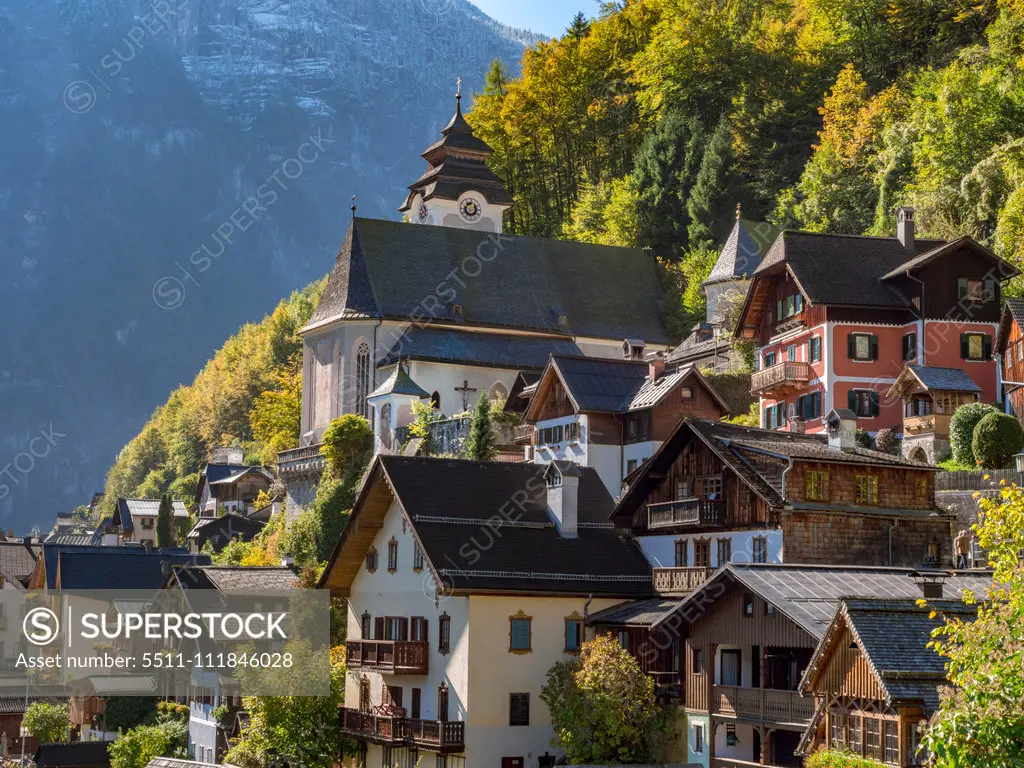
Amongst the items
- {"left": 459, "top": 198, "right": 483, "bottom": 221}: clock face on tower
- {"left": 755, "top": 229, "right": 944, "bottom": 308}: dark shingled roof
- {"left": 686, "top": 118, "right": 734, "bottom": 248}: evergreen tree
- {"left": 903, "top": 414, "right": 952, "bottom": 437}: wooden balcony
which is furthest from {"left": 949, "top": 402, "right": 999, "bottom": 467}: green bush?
{"left": 459, "top": 198, "right": 483, "bottom": 221}: clock face on tower

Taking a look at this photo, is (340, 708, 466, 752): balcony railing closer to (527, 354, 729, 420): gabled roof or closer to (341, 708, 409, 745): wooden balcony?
(341, 708, 409, 745): wooden balcony

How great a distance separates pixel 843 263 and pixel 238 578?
26816mm

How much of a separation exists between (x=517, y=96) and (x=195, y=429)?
59.7 metres

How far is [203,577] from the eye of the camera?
63375 mm

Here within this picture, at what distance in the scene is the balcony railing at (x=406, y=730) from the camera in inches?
1762

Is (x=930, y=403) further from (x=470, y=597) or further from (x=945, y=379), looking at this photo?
(x=470, y=597)

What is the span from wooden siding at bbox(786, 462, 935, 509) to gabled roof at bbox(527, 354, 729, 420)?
1404 centimetres

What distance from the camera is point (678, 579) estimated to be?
1817 inches

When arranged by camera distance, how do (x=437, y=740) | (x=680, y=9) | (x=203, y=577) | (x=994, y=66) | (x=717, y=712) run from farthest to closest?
(x=680, y=9) → (x=994, y=66) → (x=203, y=577) → (x=437, y=740) → (x=717, y=712)

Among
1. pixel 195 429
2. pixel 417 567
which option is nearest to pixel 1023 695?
pixel 417 567

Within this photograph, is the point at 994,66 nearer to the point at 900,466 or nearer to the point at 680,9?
the point at 680,9

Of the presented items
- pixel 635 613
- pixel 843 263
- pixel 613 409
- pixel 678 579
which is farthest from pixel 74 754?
pixel 843 263

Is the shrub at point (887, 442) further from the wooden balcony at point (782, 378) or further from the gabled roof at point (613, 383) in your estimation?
the gabled roof at point (613, 383)

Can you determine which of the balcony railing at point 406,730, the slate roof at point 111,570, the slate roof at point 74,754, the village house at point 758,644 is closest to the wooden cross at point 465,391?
the slate roof at point 111,570
